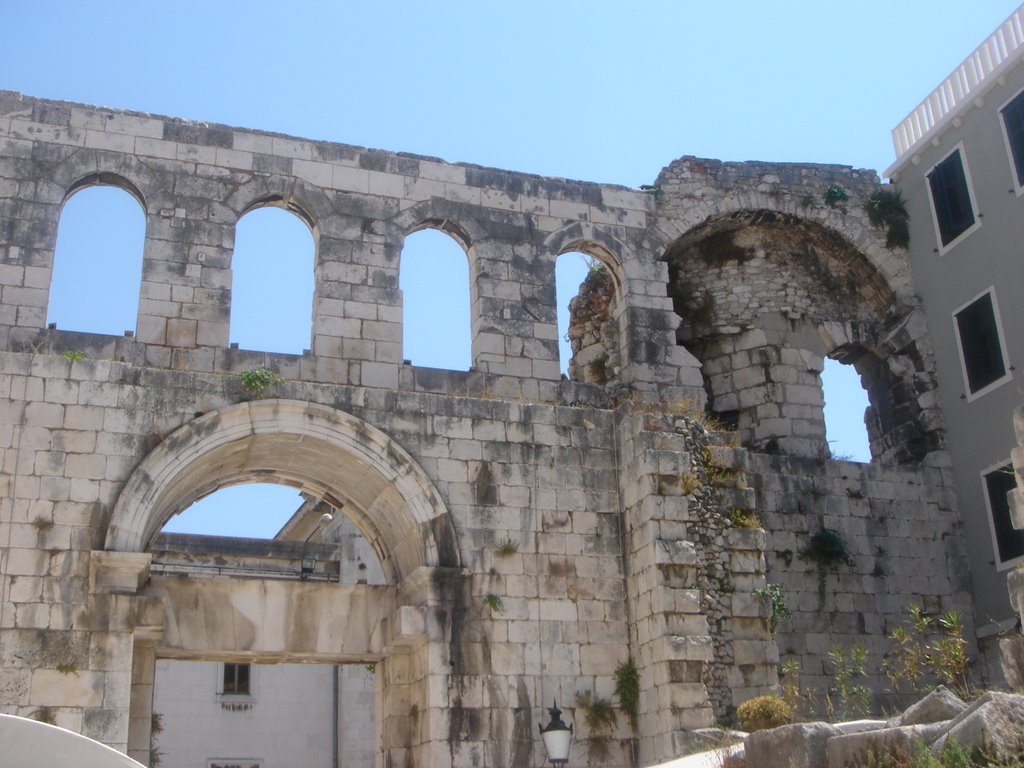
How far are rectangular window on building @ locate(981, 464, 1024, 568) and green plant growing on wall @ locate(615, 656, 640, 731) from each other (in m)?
5.76

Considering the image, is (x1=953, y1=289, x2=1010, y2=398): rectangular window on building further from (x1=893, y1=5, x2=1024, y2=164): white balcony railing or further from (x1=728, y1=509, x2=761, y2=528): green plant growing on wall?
(x1=728, y1=509, x2=761, y2=528): green plant growing on wall

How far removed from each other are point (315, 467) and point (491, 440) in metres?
2.06

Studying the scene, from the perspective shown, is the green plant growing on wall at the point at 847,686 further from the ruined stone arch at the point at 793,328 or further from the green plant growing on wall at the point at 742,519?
the ruined stone arch at the point at 793,328

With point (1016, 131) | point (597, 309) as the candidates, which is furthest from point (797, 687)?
point (1016, 131)

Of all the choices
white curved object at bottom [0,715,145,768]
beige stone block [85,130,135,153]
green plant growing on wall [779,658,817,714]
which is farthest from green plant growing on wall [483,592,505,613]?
beige stone block [85,130,135,153]

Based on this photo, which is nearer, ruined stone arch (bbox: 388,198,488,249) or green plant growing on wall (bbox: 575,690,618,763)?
green plant growing on wall (bbox: 575,690,618,763)

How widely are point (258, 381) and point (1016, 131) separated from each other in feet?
34.6

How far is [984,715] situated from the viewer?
273 inches

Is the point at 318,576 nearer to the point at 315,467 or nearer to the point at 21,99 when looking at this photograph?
the point at 315,467

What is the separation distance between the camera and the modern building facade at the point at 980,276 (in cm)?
1566

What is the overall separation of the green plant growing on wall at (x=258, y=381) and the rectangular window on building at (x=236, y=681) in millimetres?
11133

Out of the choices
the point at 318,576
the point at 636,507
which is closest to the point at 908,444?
the point at 636,507

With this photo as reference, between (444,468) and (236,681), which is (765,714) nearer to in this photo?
(444,468)

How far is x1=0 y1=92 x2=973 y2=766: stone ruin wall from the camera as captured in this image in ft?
38.3
